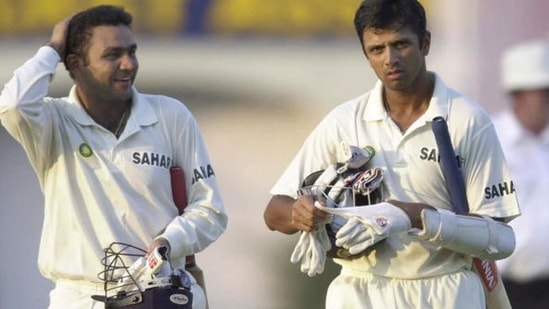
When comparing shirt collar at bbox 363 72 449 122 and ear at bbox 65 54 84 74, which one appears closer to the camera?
shirt collar at bbox 363 72 449 122

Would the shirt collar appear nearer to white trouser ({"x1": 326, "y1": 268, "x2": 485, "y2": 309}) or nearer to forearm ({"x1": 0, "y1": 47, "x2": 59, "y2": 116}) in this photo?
white trouser ({"x1": 326, "y1": 268, "x2": 485, "y2": 309})

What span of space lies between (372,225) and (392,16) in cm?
78

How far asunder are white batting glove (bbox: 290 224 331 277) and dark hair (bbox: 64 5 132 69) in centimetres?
131

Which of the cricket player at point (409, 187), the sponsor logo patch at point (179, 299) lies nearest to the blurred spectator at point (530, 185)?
the cricket player at point (409, 187)

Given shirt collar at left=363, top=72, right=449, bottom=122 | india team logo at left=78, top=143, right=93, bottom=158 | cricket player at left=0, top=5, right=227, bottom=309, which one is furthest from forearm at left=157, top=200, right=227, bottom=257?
shirt collar at left=363, top=72, right=449, bottom=122

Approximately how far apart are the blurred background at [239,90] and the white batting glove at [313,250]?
5.84m

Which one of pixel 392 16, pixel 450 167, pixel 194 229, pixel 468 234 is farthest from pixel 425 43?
pixel 194 229

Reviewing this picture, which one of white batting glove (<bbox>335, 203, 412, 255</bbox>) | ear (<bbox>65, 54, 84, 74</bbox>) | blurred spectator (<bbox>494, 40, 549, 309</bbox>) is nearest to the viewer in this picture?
white batting glove (<bbox>335, 203, 412, 255</bbox>)

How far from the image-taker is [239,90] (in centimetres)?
1343

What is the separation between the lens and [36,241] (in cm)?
1327

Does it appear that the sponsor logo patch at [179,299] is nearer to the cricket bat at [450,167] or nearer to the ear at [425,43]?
the cricket bat at [450,167]

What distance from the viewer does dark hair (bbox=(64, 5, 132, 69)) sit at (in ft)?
25.8

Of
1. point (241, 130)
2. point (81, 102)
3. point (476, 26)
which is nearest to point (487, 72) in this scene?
point (476, 26)

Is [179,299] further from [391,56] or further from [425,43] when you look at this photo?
[425,43]
